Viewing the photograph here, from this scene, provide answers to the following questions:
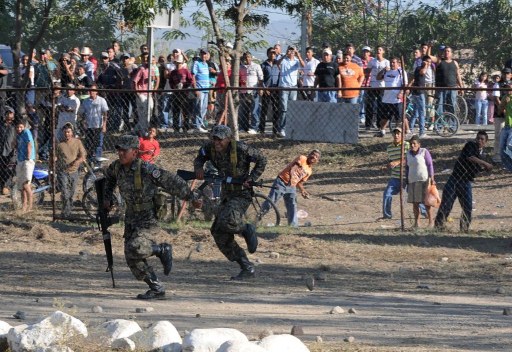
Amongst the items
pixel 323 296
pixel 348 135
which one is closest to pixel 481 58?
pixel 348 135

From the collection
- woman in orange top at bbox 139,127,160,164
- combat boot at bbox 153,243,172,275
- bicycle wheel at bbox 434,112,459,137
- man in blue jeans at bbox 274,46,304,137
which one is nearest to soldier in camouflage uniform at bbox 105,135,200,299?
combat boot at bbox 153,243,172,275

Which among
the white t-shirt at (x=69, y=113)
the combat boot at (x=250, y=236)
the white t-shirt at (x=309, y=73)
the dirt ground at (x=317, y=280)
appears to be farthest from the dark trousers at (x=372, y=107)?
the combat boot at (x=250, y=236)

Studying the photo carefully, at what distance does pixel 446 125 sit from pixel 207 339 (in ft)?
48.2

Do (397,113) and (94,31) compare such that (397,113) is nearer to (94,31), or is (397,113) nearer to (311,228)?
(311,228)

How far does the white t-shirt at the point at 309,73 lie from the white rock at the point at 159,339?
47.5 feet

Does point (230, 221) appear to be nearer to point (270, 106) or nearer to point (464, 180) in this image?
point (464, 180)

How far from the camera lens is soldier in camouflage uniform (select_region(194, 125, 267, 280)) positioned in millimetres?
12250

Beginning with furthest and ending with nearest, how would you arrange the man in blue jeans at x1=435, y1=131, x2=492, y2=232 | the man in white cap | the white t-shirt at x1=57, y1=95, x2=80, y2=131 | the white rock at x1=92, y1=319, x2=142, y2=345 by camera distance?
the man in white cap → the white t-shirt at x1=57, y1=95, x2=80, y2=131 → the man in blue jeans at x1=435, y1=131, x2=492, y2=232 → the white rock at x1=92, y1=319, x2=142, y2=345

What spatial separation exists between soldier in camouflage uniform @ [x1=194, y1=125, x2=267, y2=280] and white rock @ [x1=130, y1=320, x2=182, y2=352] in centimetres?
384

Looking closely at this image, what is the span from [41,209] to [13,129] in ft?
5.34

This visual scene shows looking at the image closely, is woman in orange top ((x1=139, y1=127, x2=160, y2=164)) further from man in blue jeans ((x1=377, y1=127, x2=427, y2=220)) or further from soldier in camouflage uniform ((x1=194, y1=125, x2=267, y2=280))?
soldier in camouflage uniform ((x1=194, y1=125, x2=267, y2=280))

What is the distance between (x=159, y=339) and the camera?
8.34 meters

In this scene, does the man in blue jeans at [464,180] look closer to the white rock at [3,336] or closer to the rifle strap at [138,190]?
the rifle strap at [138,190]

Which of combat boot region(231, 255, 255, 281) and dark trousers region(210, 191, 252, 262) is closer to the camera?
dark trousers region(210, 191, 252, 262)
